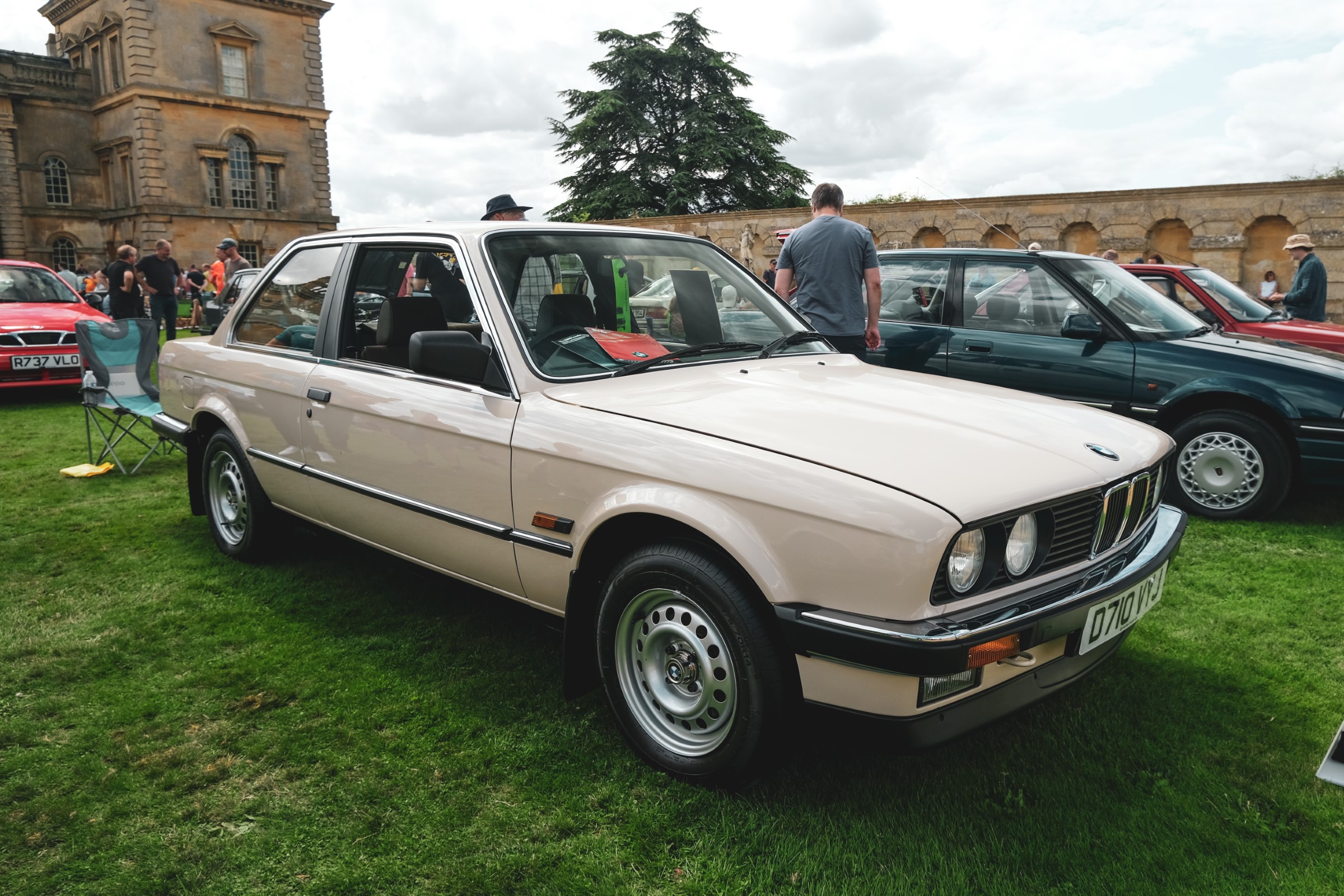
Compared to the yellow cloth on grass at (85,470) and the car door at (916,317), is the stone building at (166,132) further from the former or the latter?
the car door at (916,317)

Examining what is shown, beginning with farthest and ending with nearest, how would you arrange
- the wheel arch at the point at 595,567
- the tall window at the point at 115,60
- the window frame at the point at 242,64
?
the window frame at the point at 242,64
the tall window at the point at 115,60
the wheel arch at the point at 595,567

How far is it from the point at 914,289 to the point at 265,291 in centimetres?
466

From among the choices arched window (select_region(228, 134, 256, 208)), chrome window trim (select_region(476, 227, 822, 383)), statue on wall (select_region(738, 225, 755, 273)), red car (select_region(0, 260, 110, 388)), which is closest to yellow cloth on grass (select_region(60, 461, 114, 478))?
red car (select_region(0, 260, 110, 388))

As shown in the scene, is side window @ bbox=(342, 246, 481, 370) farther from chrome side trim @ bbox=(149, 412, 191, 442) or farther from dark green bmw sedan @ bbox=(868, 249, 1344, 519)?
dark green bmw sedan @ bbox=(868, 249, 1344, 519)

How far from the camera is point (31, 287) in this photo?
11.2m

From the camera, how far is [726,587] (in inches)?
96.8

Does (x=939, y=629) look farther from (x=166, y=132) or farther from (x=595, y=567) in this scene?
(x=166, y=132)

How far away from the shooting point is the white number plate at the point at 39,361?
9766mm

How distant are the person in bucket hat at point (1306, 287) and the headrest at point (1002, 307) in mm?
5496

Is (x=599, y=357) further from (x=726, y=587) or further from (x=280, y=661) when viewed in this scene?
(x=280, y=661)

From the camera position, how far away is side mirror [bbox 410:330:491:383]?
3.04 m

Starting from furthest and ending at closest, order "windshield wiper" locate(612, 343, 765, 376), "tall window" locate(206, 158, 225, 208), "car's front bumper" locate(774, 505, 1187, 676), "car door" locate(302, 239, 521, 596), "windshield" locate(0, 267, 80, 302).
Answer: "tall window" locate(206, 158, 225, 208) < "windshield" locate(0, 267, 80, 302) < "windshield wiper" locate(612, 343, 765, 376) < "car door" locate(302, 239, 521, 596) < "car's front bumper" locate(774, 505, 1187, 676)

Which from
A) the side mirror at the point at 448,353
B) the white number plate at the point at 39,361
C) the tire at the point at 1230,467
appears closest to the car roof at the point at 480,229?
the side mirror at the point at 448,353

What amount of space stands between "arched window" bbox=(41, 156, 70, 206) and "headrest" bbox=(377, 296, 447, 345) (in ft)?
156
